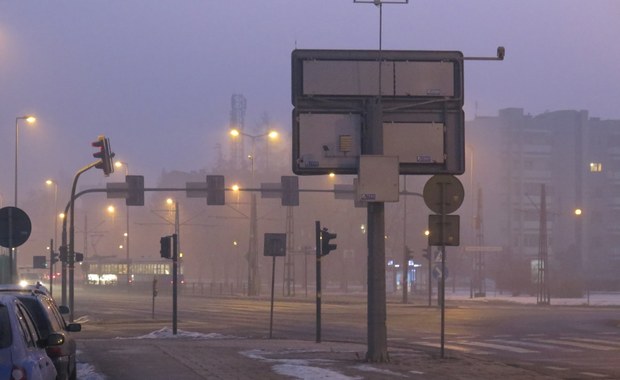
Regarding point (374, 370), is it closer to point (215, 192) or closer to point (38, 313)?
point (38, 313)

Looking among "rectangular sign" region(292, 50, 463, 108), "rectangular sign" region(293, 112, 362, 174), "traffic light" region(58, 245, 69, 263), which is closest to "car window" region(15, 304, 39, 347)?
"rectangular sign" region(293, 112, 362, 174)

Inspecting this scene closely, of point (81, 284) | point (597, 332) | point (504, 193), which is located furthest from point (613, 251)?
point (597, 332)

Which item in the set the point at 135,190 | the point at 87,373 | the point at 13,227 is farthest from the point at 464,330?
the point at 135,190

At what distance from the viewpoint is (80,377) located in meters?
16.6

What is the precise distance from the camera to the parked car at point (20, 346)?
8734mm

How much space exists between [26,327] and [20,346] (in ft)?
3.97

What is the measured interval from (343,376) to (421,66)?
20.5ft

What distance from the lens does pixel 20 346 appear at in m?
9.16

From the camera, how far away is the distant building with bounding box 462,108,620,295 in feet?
359

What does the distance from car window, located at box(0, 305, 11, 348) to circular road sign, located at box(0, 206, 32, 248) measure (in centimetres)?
1123

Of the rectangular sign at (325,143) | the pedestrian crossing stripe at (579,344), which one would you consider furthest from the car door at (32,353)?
the pedestrian crossing stripe at (579,344)

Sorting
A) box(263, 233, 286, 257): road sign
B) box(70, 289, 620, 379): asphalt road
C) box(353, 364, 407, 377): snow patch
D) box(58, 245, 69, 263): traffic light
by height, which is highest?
box(263, 233, 286, 257): road sign

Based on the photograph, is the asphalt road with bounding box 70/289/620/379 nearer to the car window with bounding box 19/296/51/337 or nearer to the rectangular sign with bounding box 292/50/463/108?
the rectangular sign with bounding box 292/50/463/108

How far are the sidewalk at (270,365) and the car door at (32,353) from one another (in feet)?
17.4
